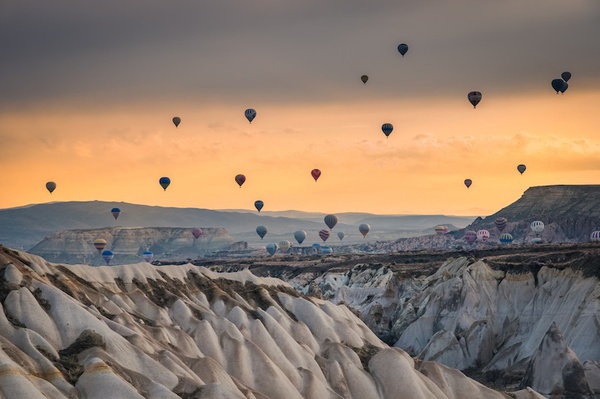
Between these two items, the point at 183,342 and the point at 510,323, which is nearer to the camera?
the point at 183,342

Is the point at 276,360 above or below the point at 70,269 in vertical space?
below

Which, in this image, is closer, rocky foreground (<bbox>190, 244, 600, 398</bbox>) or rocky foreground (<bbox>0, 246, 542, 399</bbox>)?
rocky foreground (<bbox>0, 246, 542, 399</bbox>)

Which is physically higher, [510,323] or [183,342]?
[183,342]

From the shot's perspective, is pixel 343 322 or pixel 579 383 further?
pixel 343 322

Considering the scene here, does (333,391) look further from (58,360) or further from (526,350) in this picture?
(526,350)

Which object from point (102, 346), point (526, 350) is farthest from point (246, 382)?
point (526, 350)

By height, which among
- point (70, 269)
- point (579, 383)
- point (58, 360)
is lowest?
point (579, 383)

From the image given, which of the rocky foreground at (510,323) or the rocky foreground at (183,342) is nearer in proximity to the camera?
the rocky foreground at (183,342)


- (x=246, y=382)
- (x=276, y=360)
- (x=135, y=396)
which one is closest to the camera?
(x=135, y=396)
